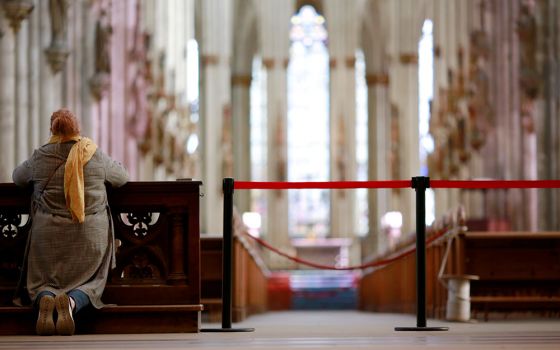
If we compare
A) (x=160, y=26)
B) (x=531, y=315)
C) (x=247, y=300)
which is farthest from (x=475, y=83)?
(x=531, y=315)

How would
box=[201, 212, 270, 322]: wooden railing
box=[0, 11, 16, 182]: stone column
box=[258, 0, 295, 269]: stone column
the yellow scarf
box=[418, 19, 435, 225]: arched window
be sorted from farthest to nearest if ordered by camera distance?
box=[418, 19, 435, 225]: arched window < box=[258, 0, 295, 269]: stone column < box=[0, 11, 16, 182]: stone column < box=[201, 212, 270, 322]: wooden railing < the yellow scarf

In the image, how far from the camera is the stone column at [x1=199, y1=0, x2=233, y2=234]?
39.0m

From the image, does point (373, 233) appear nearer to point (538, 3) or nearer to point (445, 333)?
point (538, 3)

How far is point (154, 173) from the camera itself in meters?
30.4

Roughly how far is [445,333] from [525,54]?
15136mm

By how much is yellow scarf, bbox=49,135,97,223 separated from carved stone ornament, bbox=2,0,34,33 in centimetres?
828

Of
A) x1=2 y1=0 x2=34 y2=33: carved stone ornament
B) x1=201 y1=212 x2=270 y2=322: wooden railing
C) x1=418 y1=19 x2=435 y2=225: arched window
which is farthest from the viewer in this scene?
x1=418 y1=19 x2=435 y2=225: arched window

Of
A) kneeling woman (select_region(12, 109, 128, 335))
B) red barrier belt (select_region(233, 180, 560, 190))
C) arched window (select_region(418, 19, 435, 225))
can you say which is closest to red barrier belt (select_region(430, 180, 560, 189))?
red barrier belt (select_region(233, 180, 560, 190))

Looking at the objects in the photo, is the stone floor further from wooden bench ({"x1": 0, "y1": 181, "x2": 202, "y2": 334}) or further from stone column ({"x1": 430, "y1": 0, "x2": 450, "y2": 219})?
stone column ({"x1": 430, "y1": 0, "x2": 450, "y2": 219})

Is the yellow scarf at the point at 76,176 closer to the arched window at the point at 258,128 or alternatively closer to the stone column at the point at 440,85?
the stone column at the point at 440,85

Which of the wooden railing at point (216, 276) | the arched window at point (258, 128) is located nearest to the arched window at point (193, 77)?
the arched window at point (258, 128)

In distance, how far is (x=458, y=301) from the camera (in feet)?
36.2

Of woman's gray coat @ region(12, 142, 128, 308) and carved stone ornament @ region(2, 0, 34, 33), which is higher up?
carved stone ornament @ region(2, 0, 34, 33)

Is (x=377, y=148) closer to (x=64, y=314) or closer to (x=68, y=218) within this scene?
(x=68, y=218)
